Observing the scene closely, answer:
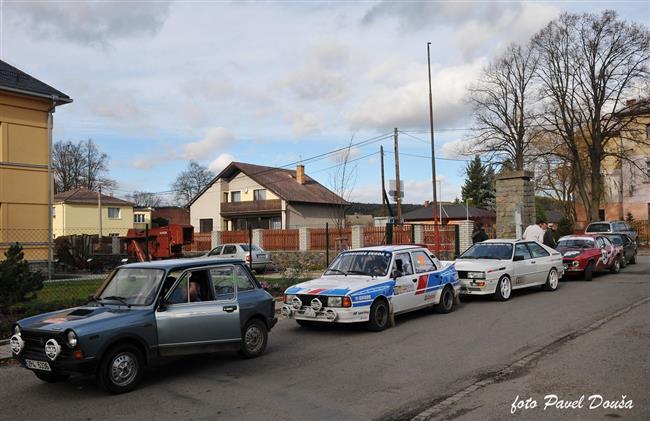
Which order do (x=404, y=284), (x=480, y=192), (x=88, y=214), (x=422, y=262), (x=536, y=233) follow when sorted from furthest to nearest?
(x=480, y=192)
(x=88, y=214)
(x=536, y=233)
(x=422, y=262)
(x=404, y=284)

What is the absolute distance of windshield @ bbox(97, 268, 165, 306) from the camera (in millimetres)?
7348

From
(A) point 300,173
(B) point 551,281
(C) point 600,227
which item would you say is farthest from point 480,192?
(B) point 551,281

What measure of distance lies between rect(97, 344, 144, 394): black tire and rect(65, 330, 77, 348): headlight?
16.2 inches

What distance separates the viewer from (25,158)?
894 inches

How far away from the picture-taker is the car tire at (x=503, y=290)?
545 inches

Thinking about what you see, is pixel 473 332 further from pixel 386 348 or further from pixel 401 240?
pixel 401 240

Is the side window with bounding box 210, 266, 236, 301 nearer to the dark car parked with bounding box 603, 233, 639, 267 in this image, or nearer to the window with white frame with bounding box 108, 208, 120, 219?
the dark car parked with bounding box 603, 233, 639, 267

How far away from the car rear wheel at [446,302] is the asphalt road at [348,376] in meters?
0.84

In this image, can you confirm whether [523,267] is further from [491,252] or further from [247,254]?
[247,254]

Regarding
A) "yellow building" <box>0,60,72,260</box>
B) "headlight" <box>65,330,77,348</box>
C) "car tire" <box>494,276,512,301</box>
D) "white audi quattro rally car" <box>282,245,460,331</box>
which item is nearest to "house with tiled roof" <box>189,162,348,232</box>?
"yellow building" <box>0,60,72,260</box>

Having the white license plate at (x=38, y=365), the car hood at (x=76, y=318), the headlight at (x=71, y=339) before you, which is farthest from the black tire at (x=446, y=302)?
the white license plate at (x=38, y=365)

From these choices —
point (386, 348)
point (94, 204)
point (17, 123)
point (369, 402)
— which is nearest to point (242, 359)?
point (386, 348)

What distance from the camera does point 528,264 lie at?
1490 cm

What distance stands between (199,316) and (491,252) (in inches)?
371
